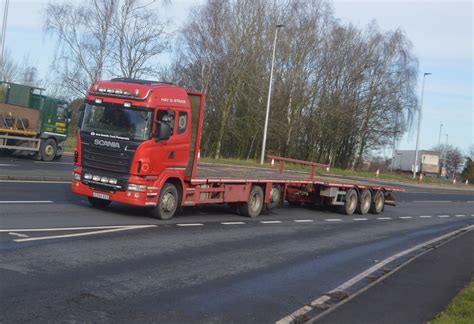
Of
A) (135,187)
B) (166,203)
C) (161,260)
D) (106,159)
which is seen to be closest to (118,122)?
(106,159)

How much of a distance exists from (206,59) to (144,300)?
3931 centimetres

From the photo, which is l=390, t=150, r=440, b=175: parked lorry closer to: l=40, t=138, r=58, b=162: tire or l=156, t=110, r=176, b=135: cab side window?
l=40, t=138, r=58, b=162: tire

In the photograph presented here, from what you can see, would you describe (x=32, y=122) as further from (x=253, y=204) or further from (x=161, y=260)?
(x=161, y=260)

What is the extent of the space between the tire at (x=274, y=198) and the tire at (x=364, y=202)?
508cm

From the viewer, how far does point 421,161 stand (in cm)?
7606

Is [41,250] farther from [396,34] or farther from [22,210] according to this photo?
[396,34]

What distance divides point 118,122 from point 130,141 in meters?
0.59

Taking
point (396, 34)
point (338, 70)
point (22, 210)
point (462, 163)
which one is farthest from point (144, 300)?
point (462, 163)

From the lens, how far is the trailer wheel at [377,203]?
918 inches

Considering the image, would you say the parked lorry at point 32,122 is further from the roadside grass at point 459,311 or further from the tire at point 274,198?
the roadside grass at point 459,311

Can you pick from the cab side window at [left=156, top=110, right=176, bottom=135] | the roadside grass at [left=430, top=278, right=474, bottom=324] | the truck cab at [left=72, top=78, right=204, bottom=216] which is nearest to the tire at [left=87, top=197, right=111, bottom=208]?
the truck cab at [left=72, top=78, right=204, bottom=216]

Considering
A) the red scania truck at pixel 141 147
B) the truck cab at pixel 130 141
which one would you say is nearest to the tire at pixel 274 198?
A: the red scania truck at pixel 141 147

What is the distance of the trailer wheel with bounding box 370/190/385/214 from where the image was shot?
23312mm

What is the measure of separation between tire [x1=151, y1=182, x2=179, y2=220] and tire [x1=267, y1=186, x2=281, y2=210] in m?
4.53
